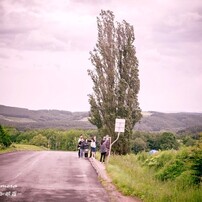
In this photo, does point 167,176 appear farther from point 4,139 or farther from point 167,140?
point 167,140

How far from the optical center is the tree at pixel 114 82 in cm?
3212

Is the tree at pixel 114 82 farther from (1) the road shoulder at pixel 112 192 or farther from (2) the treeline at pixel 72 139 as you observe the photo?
(2) the treeline at pixel 72 139

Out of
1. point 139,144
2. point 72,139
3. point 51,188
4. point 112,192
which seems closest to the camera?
point 112,192

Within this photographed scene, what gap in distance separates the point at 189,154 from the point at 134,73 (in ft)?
62.3

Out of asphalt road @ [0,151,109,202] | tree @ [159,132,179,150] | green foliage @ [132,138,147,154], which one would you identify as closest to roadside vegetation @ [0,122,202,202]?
asphalt road @ [0,151,109,202]

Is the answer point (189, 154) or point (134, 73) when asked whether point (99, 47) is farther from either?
point (189, 154)

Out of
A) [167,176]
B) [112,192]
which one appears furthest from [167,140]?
[112,192]

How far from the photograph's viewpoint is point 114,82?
3369 cm

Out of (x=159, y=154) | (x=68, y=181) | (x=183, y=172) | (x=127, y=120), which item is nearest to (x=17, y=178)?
(x=68, y=181)

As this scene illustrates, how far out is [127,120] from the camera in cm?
3152

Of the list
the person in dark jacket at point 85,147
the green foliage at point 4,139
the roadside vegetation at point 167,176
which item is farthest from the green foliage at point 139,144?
the roadside vegetation at point 167,176

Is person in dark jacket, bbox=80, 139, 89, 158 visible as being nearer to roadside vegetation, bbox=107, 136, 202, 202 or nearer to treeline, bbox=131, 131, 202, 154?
roadside vegetation, bbox=107, 136, 202, 202

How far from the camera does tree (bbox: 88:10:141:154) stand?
3212 centimetres

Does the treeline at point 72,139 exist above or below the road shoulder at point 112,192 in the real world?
below
